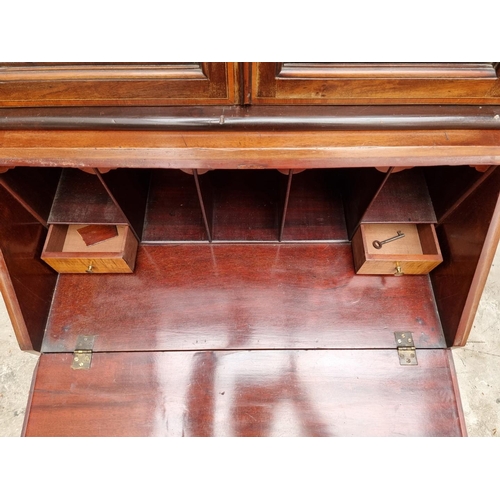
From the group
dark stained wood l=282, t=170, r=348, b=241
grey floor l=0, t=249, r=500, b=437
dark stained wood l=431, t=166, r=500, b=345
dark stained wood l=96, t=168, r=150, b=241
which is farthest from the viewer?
grey floor l=0, t=249, r=500, b=437

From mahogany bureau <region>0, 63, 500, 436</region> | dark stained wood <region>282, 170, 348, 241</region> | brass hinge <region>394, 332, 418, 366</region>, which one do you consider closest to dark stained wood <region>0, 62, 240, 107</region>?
mahogany bureau <region>0, 63, 500, 436</region>

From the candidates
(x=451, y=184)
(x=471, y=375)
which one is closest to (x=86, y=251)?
(x=451, y=184)

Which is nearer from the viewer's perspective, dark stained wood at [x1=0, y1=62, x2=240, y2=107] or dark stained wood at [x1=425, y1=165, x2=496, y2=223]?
dark stained wood at [x1=0, y1=62, x2=240, y2=107]

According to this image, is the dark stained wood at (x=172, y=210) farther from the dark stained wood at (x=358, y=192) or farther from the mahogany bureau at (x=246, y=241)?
the dark stained wood at (x=358, y=192)

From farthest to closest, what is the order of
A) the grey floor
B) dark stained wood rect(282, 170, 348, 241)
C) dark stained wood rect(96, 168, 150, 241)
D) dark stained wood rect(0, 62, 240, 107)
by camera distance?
1. the grey floor
2. dark stained wood rect(282, 170, 348, 241)
3. dark stained wood rect(96, 168, 150, 241)
4. dark stained wood rect(0, 62, 240, 107)

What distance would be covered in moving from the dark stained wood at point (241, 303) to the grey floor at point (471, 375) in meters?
0.86

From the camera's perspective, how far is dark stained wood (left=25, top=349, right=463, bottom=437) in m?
1.21

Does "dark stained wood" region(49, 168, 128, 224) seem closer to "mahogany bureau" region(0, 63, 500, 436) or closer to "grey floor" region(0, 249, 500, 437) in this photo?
"mahogany bureau" region(0, 63, 500, 436)

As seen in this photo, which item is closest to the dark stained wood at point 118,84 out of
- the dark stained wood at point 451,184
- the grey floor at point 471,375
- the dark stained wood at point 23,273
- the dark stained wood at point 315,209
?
the dark stained wood at point 23,273

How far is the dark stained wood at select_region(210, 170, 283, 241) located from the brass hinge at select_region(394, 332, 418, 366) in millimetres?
597

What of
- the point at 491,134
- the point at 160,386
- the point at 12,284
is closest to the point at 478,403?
the point at 491,134

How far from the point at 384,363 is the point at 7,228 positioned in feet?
4.43

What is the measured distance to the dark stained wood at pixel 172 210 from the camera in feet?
4.86

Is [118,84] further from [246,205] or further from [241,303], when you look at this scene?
[241,303]
